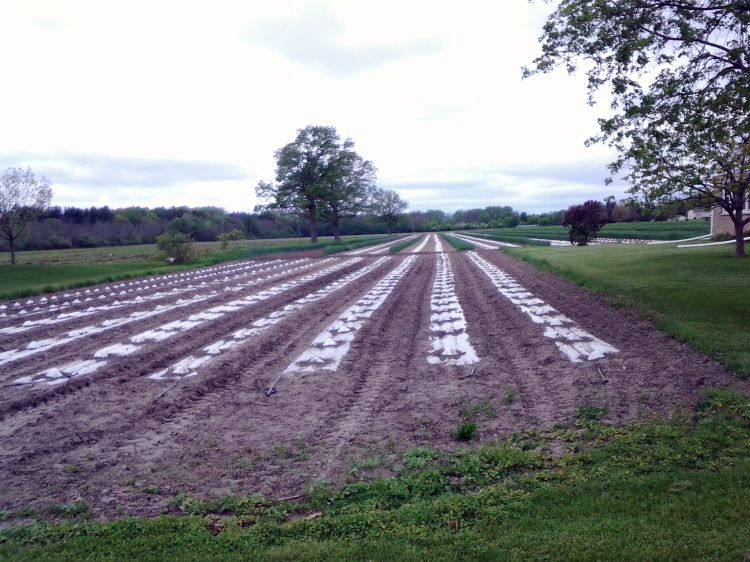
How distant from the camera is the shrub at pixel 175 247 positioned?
1686 inches

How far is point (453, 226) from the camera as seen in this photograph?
16075 cm

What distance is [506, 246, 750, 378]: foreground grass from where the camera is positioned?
972 centimetres

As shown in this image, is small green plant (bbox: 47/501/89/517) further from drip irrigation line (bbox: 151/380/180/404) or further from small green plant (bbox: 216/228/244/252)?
small green plant (bbox: 216/228/244/252)

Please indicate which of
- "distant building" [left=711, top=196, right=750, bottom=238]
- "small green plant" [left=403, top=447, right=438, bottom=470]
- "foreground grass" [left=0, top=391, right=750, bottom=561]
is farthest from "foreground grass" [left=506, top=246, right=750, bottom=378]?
"distant building" [left=711, top=196, right=750, bottom=238]

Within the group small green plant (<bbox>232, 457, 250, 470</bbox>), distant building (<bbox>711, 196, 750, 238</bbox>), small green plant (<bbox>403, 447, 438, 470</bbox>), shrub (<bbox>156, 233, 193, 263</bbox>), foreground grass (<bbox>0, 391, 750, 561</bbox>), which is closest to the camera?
foreground grass (<bbox>0, 391, 750, 561</bbox>)

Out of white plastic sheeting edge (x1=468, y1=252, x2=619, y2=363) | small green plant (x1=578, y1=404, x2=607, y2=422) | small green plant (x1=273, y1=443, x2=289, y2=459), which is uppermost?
white plastic sheeting edge (x1=468, y1=252, x2=619, y2=363)

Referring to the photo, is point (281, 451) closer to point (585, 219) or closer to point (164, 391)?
point (164, 391)

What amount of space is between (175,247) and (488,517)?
134 ft

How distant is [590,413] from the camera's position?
7.13 meters

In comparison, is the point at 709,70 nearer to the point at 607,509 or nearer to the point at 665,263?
the point at 607,509

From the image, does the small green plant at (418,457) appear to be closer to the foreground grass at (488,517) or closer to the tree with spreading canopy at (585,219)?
the foreground grass at (488,517)

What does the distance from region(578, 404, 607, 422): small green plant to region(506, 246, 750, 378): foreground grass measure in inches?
87.2

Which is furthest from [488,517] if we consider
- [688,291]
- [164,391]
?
[688,291]

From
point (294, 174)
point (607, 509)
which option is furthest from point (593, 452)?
point (294, 174)
